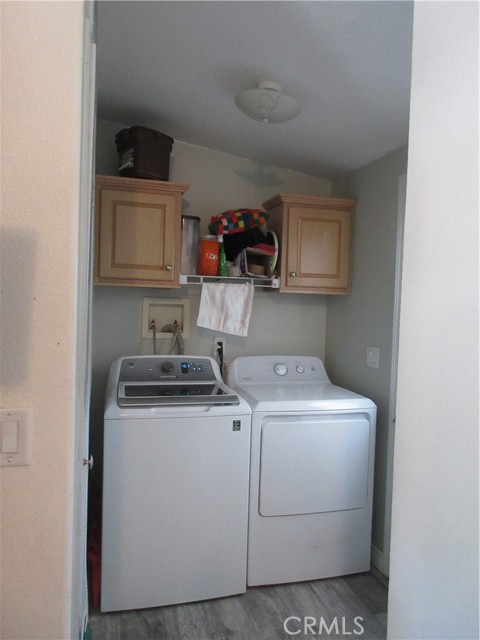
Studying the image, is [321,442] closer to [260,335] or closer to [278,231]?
[260,335]

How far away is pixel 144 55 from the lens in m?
1.70

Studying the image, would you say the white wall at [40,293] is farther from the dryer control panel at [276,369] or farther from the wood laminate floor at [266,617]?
the dryer control panel at [276,369]

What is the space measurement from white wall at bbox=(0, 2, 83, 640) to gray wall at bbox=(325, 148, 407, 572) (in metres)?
1.79

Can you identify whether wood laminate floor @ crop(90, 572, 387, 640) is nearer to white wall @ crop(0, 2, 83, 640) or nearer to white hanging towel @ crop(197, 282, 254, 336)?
white wall @ crop(0, 2, 83, 640)

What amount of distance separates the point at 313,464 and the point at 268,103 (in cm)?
168

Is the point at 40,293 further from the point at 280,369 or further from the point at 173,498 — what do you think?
the point at 280,369

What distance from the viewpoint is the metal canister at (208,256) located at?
235 cm

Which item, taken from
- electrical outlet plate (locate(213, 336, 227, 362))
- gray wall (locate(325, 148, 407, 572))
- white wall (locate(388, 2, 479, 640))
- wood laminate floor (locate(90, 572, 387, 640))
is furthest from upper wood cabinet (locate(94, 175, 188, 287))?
wood laminate floor (locate(90, 572, 387, 640))

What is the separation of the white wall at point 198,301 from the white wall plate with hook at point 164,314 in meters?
0.04

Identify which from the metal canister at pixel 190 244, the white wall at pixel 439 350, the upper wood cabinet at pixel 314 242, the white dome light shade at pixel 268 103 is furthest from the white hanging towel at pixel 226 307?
the white wall at pixel 439 350

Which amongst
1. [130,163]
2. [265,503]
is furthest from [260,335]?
[130,163]

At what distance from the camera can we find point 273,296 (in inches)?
109

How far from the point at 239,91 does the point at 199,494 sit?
186 centimetres

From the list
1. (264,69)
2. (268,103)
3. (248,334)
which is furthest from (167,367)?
(264,69)
